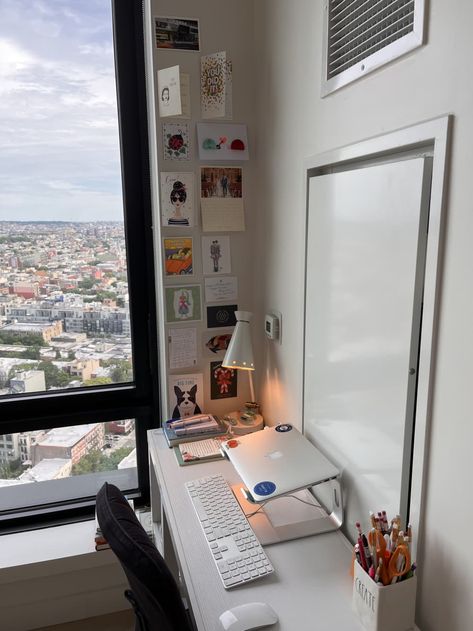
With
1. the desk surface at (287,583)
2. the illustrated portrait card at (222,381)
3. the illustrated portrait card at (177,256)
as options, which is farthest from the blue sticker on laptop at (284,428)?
the illustrated portrait card at (177,256)

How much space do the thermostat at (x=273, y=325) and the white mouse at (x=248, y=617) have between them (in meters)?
0.92

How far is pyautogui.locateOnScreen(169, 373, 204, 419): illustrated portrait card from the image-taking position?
198 centimetres

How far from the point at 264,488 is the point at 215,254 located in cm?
94

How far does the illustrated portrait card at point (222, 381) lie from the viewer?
2.02 m

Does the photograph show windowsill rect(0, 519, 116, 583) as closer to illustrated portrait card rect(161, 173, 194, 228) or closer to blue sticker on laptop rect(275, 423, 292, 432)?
blue sticker on laptop rect(275, 423, 292, 432)

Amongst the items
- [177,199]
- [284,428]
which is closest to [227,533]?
[284,428]

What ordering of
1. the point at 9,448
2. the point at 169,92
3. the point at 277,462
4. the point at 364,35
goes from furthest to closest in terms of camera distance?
1. the point at 9,448
2. the point at 169,92
3. the point at 277,462
4. the point at 364,35

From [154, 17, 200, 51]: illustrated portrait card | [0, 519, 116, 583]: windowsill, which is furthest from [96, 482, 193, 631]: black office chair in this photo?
[154, 17, 200, 51]: illustrated portrait card

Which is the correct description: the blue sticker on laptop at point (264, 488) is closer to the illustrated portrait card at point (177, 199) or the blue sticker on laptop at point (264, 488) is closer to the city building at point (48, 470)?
the illustrated portrait card at point (177, 199)

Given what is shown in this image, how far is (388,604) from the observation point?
38.5 inches

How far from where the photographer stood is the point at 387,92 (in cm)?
105

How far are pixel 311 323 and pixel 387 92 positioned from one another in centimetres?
66

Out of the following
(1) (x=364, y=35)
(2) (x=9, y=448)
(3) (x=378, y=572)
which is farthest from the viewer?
(2) (x=9, y=448)

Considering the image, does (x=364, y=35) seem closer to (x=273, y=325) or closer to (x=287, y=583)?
(x=273, y=325)
